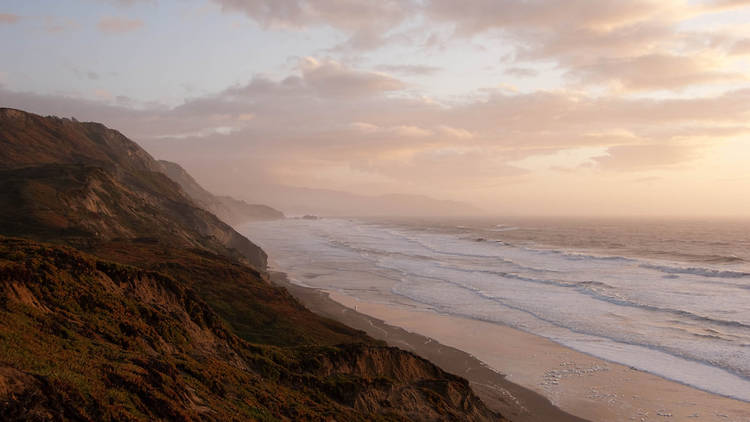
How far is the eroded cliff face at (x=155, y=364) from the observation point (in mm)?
7723

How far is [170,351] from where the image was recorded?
501 inches

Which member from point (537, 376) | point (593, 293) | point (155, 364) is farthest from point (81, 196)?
point (593, 293)

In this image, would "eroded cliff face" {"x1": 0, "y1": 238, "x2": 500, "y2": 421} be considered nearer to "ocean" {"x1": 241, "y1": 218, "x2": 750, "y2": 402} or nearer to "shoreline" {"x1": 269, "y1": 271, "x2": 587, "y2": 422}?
"shoreline" {"x1": 269, "y1": 271, "x2": 587, "y2": 422}

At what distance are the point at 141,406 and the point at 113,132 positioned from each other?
99.7 m

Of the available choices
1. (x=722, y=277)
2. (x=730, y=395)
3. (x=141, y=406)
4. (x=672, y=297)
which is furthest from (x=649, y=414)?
(x=722, y=277)

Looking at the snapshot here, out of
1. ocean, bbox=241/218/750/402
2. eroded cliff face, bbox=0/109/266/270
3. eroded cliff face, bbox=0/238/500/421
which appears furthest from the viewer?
eroded cliff face, bbox=0/109/266/270

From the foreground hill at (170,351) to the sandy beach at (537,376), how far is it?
5.07 meters

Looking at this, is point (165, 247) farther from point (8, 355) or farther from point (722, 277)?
point (722, 277)

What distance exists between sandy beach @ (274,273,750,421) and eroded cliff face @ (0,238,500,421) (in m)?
5.82

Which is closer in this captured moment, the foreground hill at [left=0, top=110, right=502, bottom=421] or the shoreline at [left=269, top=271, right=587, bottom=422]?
the foreground hill at [left=0, top=110, right=502, bottom=421]

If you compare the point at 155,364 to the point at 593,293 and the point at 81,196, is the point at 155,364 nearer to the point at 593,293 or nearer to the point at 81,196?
the point at 81,196

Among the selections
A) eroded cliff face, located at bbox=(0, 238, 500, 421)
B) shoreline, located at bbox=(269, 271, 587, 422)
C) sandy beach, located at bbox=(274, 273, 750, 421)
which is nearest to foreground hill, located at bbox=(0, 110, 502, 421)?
eroded cliff face, located at bbox=(0, 238, 500, 421)

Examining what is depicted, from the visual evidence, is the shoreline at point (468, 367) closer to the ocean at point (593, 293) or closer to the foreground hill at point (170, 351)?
the foreground hill at point (170, 351)

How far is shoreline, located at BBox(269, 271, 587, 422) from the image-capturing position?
2038 cm
